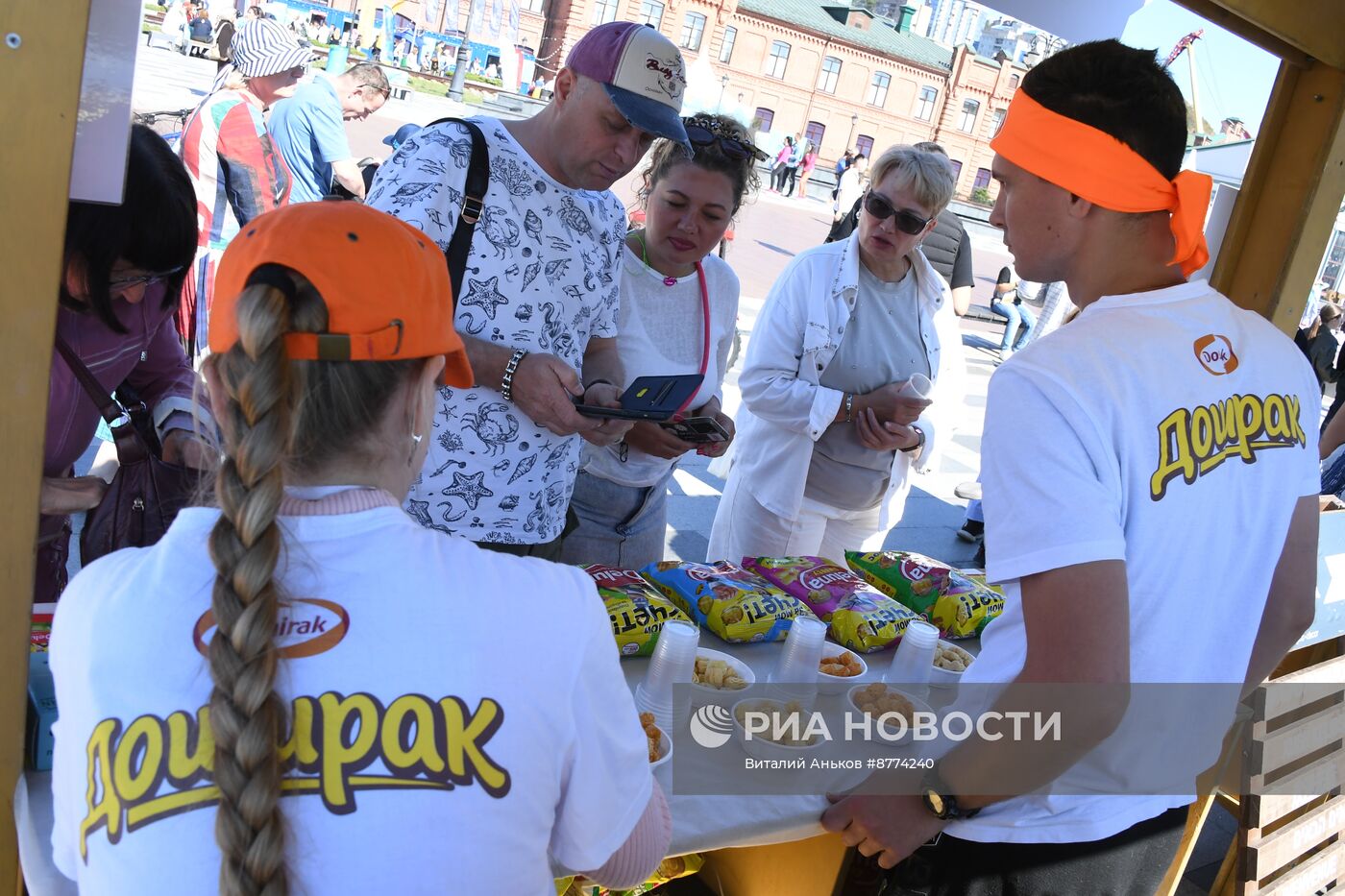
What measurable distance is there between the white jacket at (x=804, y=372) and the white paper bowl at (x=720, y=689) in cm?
100

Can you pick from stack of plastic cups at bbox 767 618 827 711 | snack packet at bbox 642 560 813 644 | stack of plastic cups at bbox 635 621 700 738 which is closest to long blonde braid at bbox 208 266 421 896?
stack of plastic cups at bbox 635 621 700 738

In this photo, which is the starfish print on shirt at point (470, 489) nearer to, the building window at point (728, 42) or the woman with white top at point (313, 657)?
the woman with white top at point (313, 657)

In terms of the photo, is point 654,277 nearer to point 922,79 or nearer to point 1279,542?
point 1279,542

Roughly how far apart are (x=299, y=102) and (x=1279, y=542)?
484 cm

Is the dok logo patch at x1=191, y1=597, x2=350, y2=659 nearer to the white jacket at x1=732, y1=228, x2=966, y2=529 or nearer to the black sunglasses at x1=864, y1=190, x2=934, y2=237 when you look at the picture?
the white jacket at x1=732, y1=228, x2=966, y2=529

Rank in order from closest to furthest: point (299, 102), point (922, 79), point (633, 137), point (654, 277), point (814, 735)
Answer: point (814, 735) < point (633, 137) < point (654, 277) < point (299, 102) < point (922, 79)

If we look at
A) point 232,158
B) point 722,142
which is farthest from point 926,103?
point 722,142

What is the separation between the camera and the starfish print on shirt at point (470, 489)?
1.90 meters

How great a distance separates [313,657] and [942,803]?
99 cm

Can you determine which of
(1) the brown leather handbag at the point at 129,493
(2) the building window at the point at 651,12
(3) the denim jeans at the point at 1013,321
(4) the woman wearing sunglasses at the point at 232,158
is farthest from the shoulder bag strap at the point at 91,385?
(2) the building window at the point at 651,12

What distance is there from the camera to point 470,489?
1918 mm

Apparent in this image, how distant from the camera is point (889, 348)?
2887mm

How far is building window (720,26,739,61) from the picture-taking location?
155ft

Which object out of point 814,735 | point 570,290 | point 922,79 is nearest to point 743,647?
point 814,735
